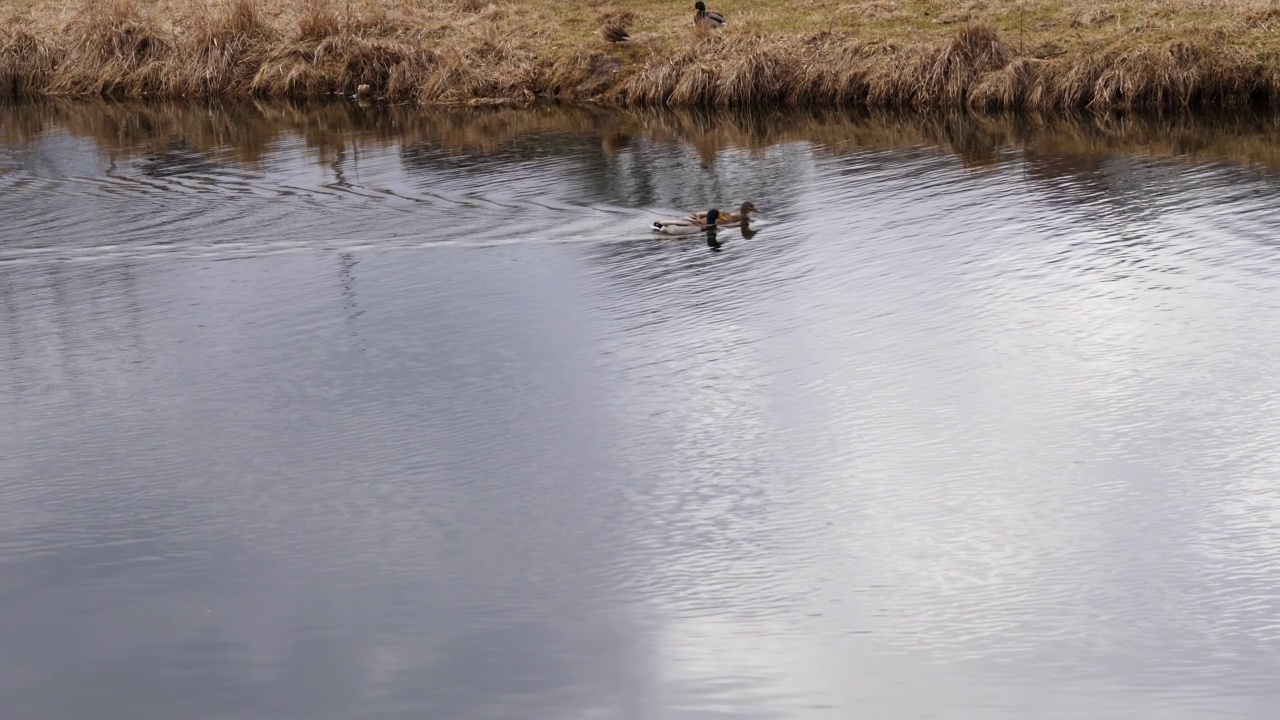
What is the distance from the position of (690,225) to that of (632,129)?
6583 millimetres

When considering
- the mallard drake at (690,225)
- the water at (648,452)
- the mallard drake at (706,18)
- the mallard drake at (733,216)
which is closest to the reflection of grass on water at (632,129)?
the water at (648,452)

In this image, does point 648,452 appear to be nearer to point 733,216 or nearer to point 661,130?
point 733,216

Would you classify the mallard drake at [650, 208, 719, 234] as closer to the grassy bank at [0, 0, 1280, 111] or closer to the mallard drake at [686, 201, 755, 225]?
the mallard drake at [686, 201, 755, 225]

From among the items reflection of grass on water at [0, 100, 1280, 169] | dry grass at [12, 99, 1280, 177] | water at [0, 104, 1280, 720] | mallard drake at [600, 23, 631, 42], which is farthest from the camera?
mallard drake at [600, 23, 631, 42]

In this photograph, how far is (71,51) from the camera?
27.4 m

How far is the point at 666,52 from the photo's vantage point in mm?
23469

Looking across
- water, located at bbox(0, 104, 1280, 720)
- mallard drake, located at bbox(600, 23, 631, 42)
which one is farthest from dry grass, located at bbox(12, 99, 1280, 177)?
mallard drake, located at bbox(600, 23, 631, 42)

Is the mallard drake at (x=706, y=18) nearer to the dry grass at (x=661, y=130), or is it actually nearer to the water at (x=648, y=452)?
the dry grass at (x=661, y=130)

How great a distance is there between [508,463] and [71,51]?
21070mm

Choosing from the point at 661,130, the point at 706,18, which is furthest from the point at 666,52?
the point at 661,130

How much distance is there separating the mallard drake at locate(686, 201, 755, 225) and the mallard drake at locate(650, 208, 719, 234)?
3 centimetres

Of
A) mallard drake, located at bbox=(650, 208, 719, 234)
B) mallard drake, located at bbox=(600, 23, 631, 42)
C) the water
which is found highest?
mallard drake, located at bbox=(600, 23, 631, 42)

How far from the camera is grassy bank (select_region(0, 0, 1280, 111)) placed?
1994 cm

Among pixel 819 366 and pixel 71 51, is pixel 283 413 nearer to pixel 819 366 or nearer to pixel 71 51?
pixel 819 366
